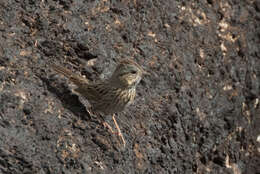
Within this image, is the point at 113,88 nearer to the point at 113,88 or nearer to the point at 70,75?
the point at 113,88

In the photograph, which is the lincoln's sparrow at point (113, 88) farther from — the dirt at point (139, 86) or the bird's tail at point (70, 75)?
the dirt at point (139, 86)

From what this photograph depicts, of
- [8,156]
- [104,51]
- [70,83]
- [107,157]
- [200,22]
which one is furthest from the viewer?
[200,22]

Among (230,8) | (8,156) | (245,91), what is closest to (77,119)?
(8,156)

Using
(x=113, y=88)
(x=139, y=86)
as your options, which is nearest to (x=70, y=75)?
(x=113, y=88)

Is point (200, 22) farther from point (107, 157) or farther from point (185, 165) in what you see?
point (107, 157)

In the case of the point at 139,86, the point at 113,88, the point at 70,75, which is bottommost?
the point at 139,86

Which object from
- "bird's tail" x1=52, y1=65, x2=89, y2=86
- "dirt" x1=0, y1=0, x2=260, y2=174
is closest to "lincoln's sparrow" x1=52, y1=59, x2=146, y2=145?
"bird's tail" x1=52, y1=65, x2=89, y2=86

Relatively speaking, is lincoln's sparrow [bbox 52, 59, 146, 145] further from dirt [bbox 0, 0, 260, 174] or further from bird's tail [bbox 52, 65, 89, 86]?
dirt [bbox 0, 0, 260, 174]
